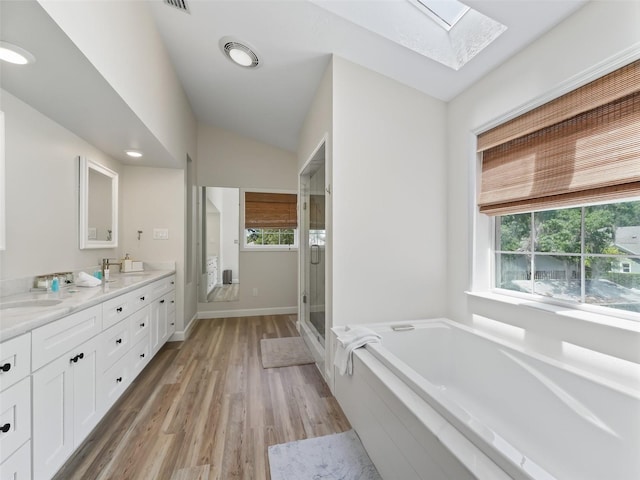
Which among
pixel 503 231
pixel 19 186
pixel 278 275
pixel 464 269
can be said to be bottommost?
pixel 278 275

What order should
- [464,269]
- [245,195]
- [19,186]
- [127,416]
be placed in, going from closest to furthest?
[19,186] < [127,416] < [464,269] < [245,195]

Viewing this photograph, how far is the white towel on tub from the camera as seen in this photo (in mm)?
1738

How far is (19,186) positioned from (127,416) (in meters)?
1.61

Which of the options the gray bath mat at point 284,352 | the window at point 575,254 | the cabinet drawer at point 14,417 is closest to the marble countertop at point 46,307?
the cabinet drawer at point 14,417

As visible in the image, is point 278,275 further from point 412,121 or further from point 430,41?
point 430,41

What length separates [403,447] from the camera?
115 centimetres

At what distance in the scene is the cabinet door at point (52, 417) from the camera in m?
1.12

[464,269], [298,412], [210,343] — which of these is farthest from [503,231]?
[210,343]

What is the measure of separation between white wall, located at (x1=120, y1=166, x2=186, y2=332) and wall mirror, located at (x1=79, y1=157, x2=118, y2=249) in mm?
249

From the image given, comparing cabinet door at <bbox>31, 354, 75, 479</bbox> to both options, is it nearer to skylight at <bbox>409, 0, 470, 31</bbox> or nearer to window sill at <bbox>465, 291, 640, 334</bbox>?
window sill at <bbox>465, 291, 640, 334</bbox>

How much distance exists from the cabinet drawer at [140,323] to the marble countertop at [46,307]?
230mm

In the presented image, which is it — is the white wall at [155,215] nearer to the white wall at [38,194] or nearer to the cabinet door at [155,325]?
the cabinet door at [155,325]

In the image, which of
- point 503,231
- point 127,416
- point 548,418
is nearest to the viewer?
point 548,418

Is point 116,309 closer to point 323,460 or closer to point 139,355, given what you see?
point 139,355
